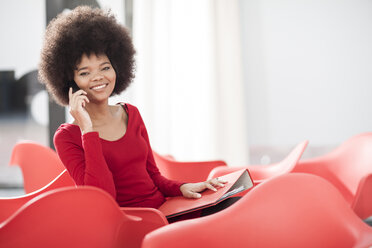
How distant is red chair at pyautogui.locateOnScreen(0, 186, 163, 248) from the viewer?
0.90 m

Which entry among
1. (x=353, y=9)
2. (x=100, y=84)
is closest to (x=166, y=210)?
(x=100, y=84)

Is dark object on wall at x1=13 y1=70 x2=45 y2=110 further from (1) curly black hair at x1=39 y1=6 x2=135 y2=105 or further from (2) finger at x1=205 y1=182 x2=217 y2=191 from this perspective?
(2) finger at x1=205 y1=182 x2=217 y2=191

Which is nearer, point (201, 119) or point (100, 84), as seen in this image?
point (100, 84)

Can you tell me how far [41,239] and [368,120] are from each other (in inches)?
113

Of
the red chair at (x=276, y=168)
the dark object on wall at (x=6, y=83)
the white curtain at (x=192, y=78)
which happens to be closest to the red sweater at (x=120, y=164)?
the red chair at (x=276, y=168)

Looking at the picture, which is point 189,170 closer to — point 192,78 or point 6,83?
point 192,78

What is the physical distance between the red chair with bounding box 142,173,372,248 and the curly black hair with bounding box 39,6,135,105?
0.72 m

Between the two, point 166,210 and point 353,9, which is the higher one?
point 353,9

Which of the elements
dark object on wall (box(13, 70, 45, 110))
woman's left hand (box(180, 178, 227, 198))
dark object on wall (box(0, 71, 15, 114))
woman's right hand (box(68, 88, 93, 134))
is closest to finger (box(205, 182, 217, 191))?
woman's left hand (box(180, 178, 227, 198))

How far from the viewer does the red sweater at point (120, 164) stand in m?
1.21

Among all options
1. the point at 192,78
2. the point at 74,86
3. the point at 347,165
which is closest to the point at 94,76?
the point at 74,86

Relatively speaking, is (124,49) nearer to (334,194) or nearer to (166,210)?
(166,210)

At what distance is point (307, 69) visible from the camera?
3.24 m

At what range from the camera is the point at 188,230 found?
92 cm
